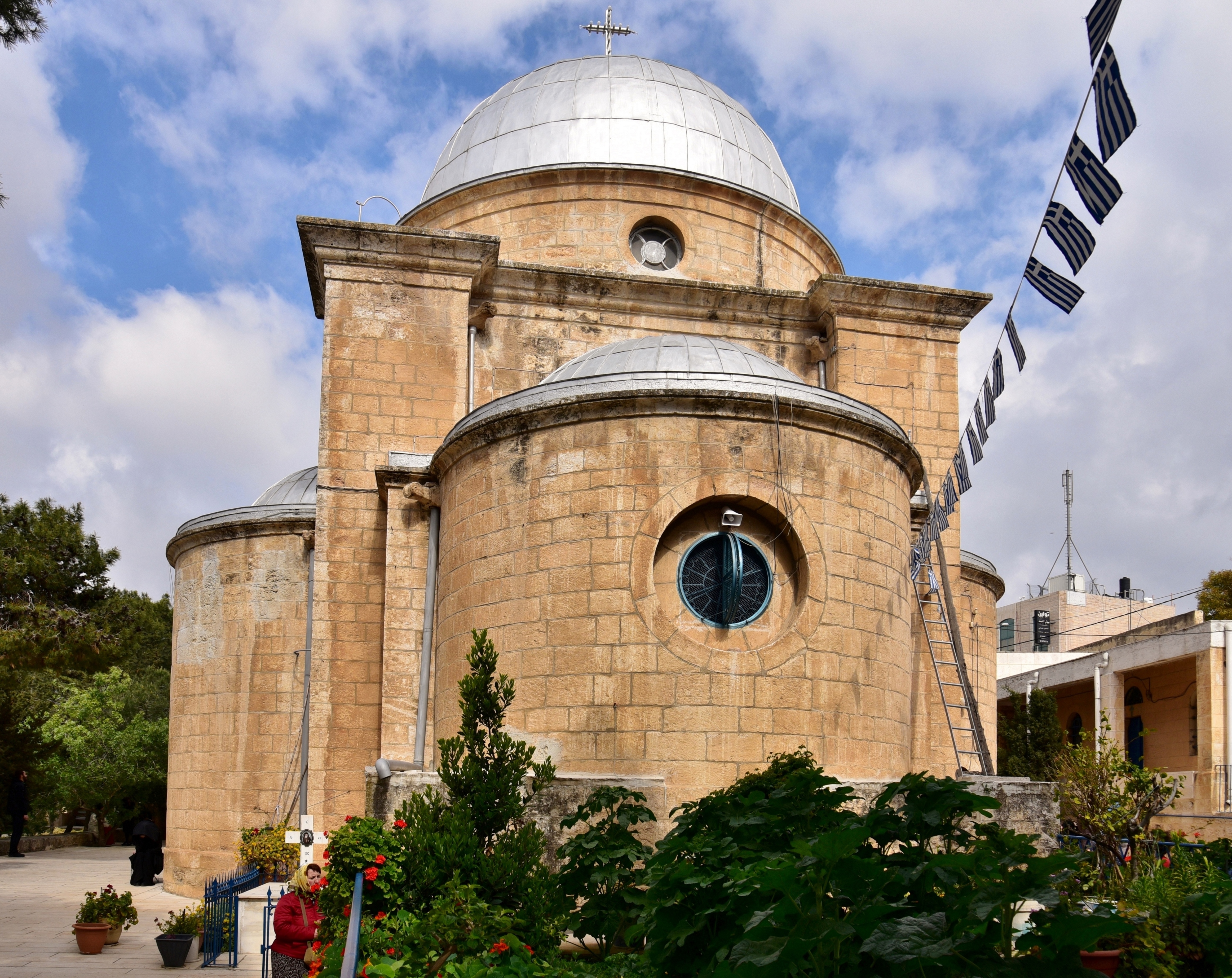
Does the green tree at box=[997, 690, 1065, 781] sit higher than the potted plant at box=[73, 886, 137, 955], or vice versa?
the green tree at box=[997, 690, 1065, 781]

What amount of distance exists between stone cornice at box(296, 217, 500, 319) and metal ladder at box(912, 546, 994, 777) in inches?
228

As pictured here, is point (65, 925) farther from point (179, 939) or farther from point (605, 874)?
point (605, 874)

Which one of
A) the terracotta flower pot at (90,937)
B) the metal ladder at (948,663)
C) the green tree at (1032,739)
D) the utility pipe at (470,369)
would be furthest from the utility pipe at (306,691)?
the green tree at (1032,739)

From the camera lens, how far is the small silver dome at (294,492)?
50.2ft

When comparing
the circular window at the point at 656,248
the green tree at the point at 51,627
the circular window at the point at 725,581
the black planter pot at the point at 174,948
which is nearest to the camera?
the circular window at the point at 725,581

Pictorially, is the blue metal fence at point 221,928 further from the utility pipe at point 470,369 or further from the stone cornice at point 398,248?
the stone cornice at point 398,248

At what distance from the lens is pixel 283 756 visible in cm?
1402

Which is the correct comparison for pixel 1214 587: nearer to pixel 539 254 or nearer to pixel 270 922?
pixel 539 254

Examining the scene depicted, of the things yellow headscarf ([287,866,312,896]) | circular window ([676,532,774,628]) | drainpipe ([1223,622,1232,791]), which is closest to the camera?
yellow headscarf ([287,866,312,896])

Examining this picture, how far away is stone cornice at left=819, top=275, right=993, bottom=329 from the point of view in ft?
42.6

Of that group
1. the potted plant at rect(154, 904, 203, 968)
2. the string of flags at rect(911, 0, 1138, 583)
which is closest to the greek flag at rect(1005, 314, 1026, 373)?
the string of flags at rect(911, 0, 1138, 583)

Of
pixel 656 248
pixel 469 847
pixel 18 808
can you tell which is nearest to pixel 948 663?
pixel 656 248

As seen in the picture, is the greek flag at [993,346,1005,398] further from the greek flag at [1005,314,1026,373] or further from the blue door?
the blue door

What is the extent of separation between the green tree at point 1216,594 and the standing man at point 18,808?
27.8 m
